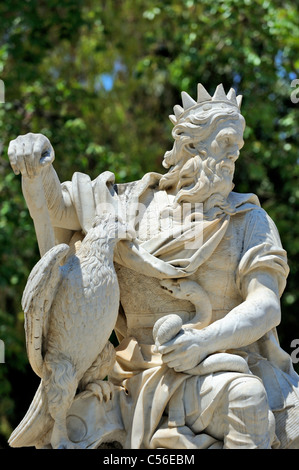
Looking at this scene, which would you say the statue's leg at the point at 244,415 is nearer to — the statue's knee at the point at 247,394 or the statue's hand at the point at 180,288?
the statue's knee at the point at 247,394

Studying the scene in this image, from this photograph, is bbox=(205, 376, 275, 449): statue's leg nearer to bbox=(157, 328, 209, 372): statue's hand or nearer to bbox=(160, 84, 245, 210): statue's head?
bbox=(157, 328, 209, 372): statue's hand

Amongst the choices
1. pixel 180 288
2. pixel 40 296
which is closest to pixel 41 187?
pixel 40 296

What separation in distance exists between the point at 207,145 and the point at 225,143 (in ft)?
0.33

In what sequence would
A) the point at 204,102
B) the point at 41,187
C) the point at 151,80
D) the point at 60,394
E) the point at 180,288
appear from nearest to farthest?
the point at 60,394
the point at 41,187
the point at 180,288
the point at 204,102
the point at 151,80

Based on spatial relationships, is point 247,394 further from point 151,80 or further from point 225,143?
point 151,80

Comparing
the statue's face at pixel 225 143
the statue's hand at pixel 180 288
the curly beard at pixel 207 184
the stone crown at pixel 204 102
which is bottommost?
the statue's hand at pixel 180 288

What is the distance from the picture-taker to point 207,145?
5168 mm

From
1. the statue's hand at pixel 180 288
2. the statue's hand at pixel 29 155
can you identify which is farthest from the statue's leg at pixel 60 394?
the statue's hand at pixel 29 155

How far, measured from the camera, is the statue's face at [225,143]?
16.8 feet

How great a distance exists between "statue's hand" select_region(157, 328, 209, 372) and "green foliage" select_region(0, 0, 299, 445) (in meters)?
4.99

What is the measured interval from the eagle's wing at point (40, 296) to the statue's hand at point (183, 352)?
597 millimetres

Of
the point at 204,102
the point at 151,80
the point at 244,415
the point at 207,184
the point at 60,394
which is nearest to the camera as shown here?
the point at 244,415

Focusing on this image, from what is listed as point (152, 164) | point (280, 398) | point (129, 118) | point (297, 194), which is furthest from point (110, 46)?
point (280, 398)

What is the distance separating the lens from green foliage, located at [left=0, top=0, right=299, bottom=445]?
9.93 metres
